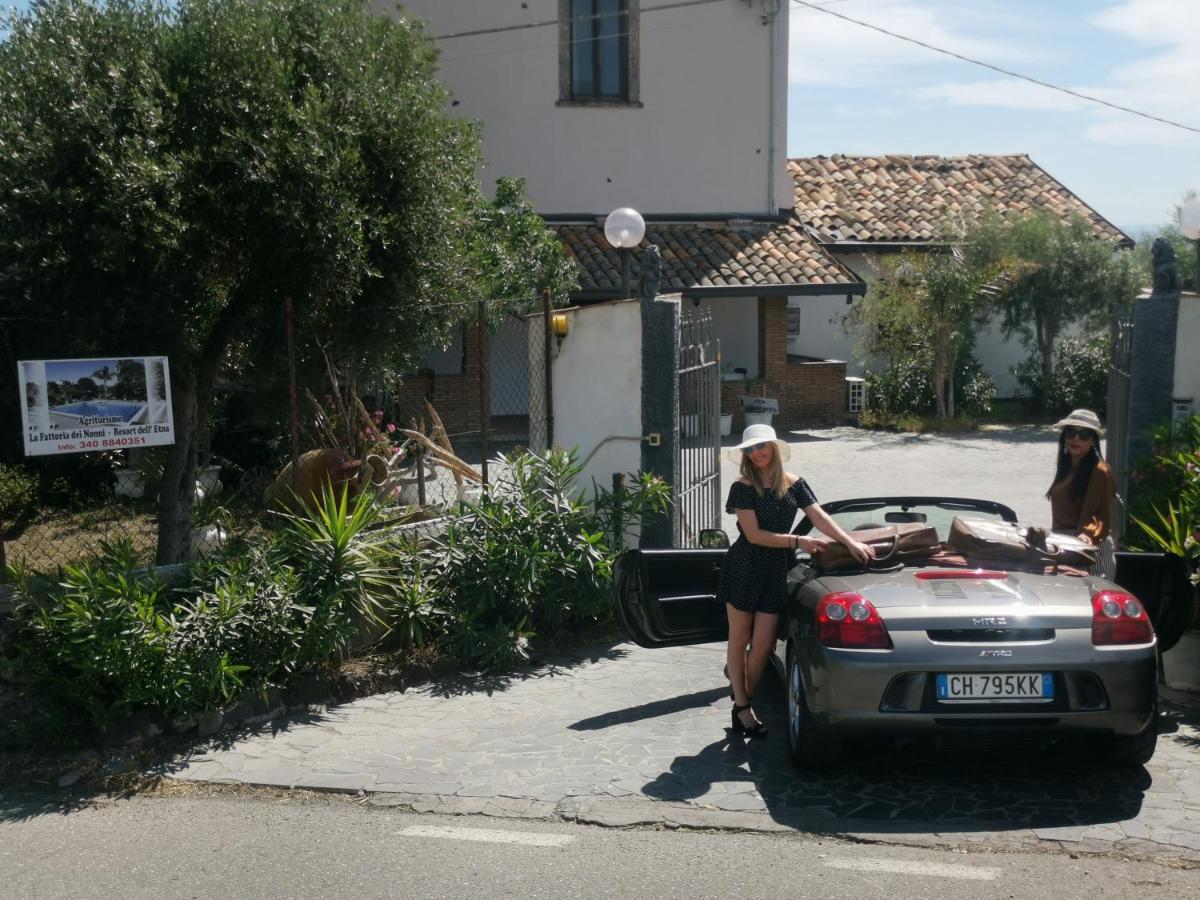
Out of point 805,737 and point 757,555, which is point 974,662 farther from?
point 757,555

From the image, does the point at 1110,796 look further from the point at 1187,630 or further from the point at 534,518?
the point at 534,518

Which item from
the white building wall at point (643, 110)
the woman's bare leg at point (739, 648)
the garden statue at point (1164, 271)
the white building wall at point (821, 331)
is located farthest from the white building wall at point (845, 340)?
the woman's bare leg at point (739, 648)

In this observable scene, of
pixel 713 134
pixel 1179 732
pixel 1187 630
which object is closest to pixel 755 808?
pixel 1179 732

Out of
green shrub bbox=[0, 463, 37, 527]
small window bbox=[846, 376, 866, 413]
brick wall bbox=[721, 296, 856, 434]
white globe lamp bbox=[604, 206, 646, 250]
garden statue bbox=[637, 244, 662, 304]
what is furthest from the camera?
small window bbox=[846, 376, 866, 413]

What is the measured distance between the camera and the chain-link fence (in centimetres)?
965

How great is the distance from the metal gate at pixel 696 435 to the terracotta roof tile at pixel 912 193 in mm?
15876

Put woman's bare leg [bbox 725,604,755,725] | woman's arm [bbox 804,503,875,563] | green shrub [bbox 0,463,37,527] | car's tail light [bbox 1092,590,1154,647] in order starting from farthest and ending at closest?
1. green shrub [bbox 0,463,37,527]
2. woman's bare leg [bbox 725,604,755,725]
3. woman's arm [bbox 804,503,875,563]
4. car's tail light [bbox 1092,590,1154,647]

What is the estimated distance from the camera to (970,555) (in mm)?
6363

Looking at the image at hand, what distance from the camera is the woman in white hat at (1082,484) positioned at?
791 centimetres

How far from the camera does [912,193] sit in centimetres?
2814

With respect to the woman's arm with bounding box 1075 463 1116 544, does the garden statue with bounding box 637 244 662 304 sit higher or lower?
higher

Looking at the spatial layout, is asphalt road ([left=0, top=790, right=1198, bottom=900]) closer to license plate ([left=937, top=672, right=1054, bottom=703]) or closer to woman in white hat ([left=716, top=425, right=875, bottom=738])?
license plate ([left=937, top=672, right=1054, bottom=703])

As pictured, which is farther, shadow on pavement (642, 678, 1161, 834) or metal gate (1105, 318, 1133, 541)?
metal gate (1105, 318, 1133, 541)

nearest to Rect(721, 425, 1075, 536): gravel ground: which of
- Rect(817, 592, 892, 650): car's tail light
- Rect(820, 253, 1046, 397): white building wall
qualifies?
Rect(820, 253, 1046, 397): white building wall
